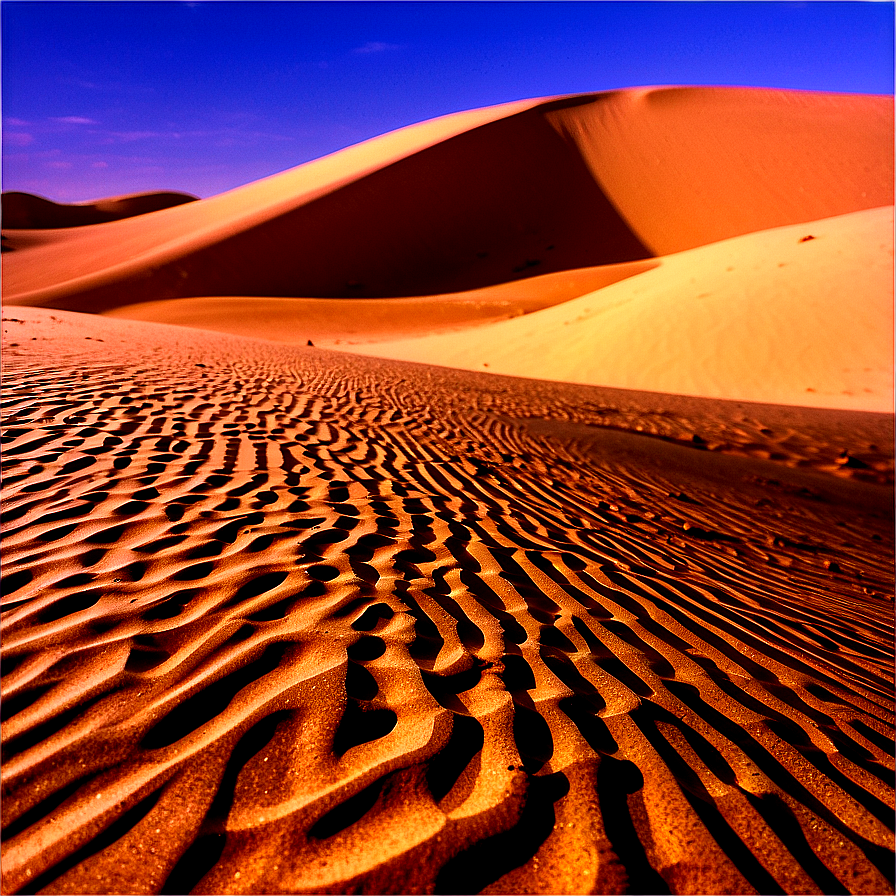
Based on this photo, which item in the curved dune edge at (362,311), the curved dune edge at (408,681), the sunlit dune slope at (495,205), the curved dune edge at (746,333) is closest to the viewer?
the curved dune edge at (408,681)

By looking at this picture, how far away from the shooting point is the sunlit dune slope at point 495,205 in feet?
112

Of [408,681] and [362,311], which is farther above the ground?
[362,311]

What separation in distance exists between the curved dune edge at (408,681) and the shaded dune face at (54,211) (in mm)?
77661

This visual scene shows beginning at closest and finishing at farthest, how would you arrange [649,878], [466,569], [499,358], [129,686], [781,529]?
[649,878] < [129,686] < [466,569] < [781,529] < [499,358]

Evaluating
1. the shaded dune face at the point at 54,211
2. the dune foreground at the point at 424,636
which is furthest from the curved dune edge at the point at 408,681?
the shaded dune face at the point at 54,211

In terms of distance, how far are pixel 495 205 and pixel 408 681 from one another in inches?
1652

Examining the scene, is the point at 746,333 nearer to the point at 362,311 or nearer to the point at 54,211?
the point at 362,311

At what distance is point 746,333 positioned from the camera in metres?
14.9

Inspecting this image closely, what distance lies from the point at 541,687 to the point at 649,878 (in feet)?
2.42

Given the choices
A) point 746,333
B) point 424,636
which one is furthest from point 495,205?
point 424,636

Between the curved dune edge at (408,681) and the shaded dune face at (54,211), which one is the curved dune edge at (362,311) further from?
the shaded dune face at (54,211)

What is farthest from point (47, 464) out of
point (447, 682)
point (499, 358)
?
point (499, 358)

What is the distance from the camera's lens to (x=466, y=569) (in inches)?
127

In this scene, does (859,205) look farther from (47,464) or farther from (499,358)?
(47,464)
